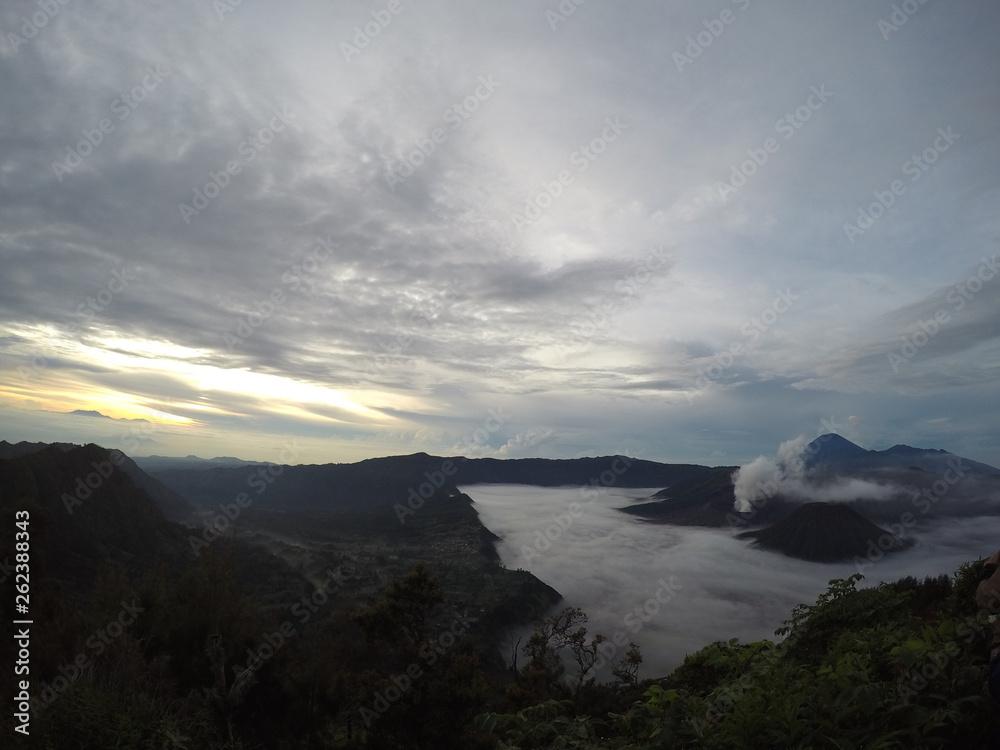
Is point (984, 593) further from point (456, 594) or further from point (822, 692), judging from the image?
point (456, 594)

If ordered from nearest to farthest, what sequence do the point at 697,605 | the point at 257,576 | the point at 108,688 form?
1. the point at 108,688
2. the point at 257,576
3. the point at 697,605

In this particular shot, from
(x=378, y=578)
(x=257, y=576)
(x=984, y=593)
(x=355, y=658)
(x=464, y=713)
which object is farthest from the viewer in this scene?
(x=378, y=578)

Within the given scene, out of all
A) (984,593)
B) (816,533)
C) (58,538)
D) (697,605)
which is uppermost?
(984,593)

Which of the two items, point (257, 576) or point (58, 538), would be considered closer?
point (58, 538)

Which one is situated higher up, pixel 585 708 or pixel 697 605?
pixel 585 708

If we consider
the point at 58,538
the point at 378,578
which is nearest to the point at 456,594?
the point at 378,578

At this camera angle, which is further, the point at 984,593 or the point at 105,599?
the point at 105,599

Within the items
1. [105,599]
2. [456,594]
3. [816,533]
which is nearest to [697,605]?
[816,533]

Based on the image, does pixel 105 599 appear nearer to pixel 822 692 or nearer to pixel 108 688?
pixel 108 688

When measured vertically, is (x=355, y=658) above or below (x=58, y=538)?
above
